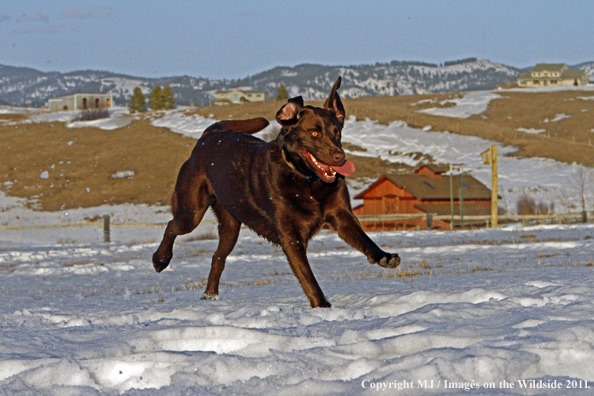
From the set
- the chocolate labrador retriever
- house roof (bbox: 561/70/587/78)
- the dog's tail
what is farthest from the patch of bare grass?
house roof (bbox: 561/70/587/78)

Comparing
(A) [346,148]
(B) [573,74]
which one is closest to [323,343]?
(A) [346,148]

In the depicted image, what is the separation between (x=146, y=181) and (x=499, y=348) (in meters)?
44.9

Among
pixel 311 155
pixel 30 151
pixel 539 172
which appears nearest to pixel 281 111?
pixel 311 155

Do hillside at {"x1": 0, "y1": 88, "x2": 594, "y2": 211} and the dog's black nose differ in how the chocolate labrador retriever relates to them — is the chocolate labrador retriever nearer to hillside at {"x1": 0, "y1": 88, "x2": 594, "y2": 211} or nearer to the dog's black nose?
→ the dog's black nose

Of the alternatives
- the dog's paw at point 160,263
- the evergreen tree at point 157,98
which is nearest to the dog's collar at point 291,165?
the dog's paw at point 160,263

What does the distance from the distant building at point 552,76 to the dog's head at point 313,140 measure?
5445 inches

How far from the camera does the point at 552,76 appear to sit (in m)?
142

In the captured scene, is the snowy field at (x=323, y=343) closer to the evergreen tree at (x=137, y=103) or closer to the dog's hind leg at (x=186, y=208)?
the dog's hind leg at (x=186, y=208)

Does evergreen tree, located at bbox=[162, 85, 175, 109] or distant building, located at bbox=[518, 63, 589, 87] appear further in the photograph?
distant building, located at bbox=[518, 63, 589, 87]

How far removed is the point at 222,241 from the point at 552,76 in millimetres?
149828

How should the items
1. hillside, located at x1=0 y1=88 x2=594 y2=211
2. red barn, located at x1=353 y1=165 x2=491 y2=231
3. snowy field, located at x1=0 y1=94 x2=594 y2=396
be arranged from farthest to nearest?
hillside, located at x1=0 y1=88 x2=594 y2=211 < red barn, located at x1=353 y1=165 x2=491 y2=231 < snowy field, located at x1=0 y1=94 x2=594 y2=396

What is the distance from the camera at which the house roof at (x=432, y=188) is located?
2862 centimetres

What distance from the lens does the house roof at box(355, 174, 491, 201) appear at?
28625 mm

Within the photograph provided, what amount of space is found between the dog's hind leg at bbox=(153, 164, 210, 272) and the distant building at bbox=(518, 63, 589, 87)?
137654mm
